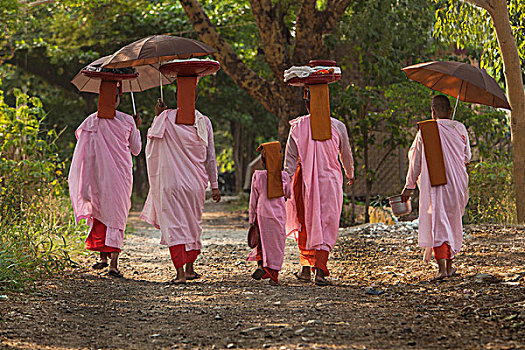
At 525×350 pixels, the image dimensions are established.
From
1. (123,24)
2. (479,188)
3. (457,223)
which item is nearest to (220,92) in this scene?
(123,24)

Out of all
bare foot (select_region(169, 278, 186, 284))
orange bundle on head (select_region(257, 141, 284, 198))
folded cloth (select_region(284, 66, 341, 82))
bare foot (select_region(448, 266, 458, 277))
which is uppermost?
Answer: folded cloth (select_region(284, 66, 341, 82))

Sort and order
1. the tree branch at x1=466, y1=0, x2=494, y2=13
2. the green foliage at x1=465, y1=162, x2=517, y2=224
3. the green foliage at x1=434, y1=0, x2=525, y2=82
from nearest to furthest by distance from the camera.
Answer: the tree branch at x1=466, y1=0, x2=494, y2=13, the green foliage at x1=434, y1=0, x2=525, y2=82, the green foliage at x1=465, y1=162, x2=517, y2=224

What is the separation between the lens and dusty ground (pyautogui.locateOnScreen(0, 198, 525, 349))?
170 inches

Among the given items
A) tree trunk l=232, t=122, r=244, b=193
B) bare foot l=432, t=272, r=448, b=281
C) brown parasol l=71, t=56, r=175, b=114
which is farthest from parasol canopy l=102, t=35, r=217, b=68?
tree trunk l=232, t=122, r=244, b=193

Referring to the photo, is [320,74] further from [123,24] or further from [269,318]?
[123,24]

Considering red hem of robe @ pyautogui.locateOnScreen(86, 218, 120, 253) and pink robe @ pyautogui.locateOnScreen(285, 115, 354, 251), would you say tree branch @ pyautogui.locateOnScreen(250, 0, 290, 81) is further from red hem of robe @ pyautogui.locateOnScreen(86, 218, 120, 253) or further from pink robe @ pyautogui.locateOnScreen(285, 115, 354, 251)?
red hem of robe @ pyautogui.locateOnScreen(86, 218, 120, 253)

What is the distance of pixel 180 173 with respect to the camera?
273 inches

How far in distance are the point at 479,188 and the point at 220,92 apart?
46.6 ft

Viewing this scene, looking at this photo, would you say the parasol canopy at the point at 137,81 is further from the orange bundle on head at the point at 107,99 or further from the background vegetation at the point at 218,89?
the background vegetation at the point at 218,89

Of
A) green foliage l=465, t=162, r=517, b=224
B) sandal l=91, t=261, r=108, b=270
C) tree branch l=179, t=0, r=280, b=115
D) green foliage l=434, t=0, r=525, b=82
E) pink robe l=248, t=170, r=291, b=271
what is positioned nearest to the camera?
pink robe l=248, t=170, r=291, b=271

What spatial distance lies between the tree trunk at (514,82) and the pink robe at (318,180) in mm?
3524

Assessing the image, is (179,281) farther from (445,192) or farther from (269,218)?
(445,192)

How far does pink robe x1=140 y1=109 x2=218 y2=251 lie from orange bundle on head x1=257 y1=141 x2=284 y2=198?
0.67m

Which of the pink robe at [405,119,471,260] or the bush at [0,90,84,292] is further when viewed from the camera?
the bush at [0,90,84,292]
